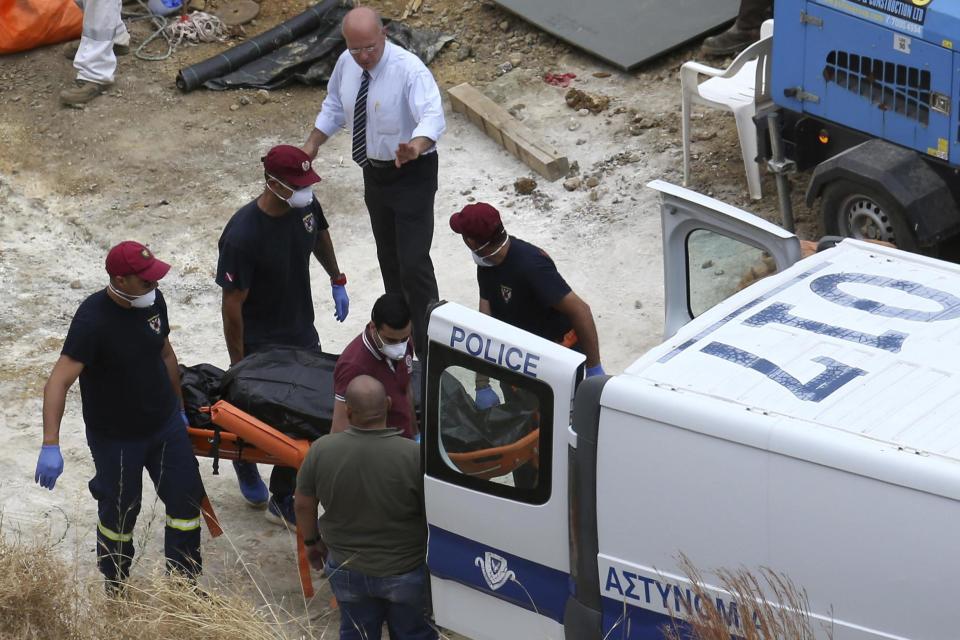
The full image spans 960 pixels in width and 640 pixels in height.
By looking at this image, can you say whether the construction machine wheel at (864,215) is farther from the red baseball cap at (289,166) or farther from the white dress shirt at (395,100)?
the red baseball cap at (289,166)

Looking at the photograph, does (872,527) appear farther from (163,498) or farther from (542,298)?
(163,498)

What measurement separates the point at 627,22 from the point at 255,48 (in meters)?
3.15

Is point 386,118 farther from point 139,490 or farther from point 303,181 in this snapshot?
point 139,490

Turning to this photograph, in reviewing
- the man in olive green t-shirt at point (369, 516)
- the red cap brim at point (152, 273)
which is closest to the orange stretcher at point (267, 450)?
the man in olive green t-shirt at point (369, 516)

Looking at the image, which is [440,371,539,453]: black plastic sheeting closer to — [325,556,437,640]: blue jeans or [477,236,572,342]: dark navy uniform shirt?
[325,556,437,640]: blue jeans

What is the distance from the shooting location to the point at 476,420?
478 cm

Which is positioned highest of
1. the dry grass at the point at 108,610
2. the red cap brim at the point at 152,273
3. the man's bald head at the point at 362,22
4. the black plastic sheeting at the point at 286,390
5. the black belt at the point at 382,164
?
the man's bald head at the point at 362,22

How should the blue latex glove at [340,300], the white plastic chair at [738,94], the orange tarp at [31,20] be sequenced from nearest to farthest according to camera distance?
the blue latex glove at [340,300] → the white plastic chair at [738,94] → the orange tarp at [31,20]

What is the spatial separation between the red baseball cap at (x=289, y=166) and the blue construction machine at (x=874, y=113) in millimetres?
3355

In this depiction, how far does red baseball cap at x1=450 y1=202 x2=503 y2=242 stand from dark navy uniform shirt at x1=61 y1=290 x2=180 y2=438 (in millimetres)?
1341

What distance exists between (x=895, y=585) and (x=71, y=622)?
2988 mm

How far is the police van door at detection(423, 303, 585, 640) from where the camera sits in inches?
178

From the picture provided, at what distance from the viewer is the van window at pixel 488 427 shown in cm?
457

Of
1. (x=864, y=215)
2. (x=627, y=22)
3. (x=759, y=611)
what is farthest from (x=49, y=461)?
(x=627, y=22)
